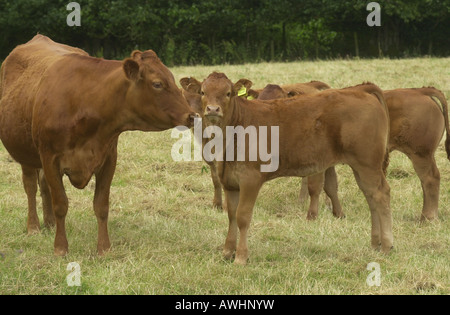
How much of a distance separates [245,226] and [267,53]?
21.5 meters

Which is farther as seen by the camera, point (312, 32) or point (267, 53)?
point (312, 32)

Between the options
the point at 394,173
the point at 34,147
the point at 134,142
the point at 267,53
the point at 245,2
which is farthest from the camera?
the point at 245,2

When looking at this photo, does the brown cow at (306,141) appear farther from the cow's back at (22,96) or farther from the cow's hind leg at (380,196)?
the cow's back at (22,96)

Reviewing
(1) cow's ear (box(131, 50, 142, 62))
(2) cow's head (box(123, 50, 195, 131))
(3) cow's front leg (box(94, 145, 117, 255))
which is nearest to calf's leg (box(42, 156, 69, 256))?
(3) cow's front leg (box(94, 145, 117, 255))

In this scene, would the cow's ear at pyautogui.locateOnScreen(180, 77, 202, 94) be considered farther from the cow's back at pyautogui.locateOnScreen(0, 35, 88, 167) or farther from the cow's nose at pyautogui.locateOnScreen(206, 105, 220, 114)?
the cow's back at pyautogui.locateOnScreen(0, 35, 88, 167)

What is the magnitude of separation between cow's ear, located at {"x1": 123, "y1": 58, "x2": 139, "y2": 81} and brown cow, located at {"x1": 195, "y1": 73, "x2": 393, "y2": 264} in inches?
23.8

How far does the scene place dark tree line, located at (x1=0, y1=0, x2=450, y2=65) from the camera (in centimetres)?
2559

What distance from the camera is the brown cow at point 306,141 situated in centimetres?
536

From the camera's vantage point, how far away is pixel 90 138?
5270 millimetres

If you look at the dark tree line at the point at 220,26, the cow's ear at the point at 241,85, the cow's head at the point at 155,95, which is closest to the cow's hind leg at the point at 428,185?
the cow's ear at the point at 241,85

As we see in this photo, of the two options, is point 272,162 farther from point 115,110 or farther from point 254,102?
point 115,110

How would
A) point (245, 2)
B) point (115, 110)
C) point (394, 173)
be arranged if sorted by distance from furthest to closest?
1. point (245, 2)
2. point (394, 173)
3. point (115, 110)

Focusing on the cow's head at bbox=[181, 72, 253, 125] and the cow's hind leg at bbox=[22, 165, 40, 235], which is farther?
the cow's hind leg at bbox=[22, 165, 40, 235]

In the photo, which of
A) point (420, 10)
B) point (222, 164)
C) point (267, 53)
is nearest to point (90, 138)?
point (222, 164)
